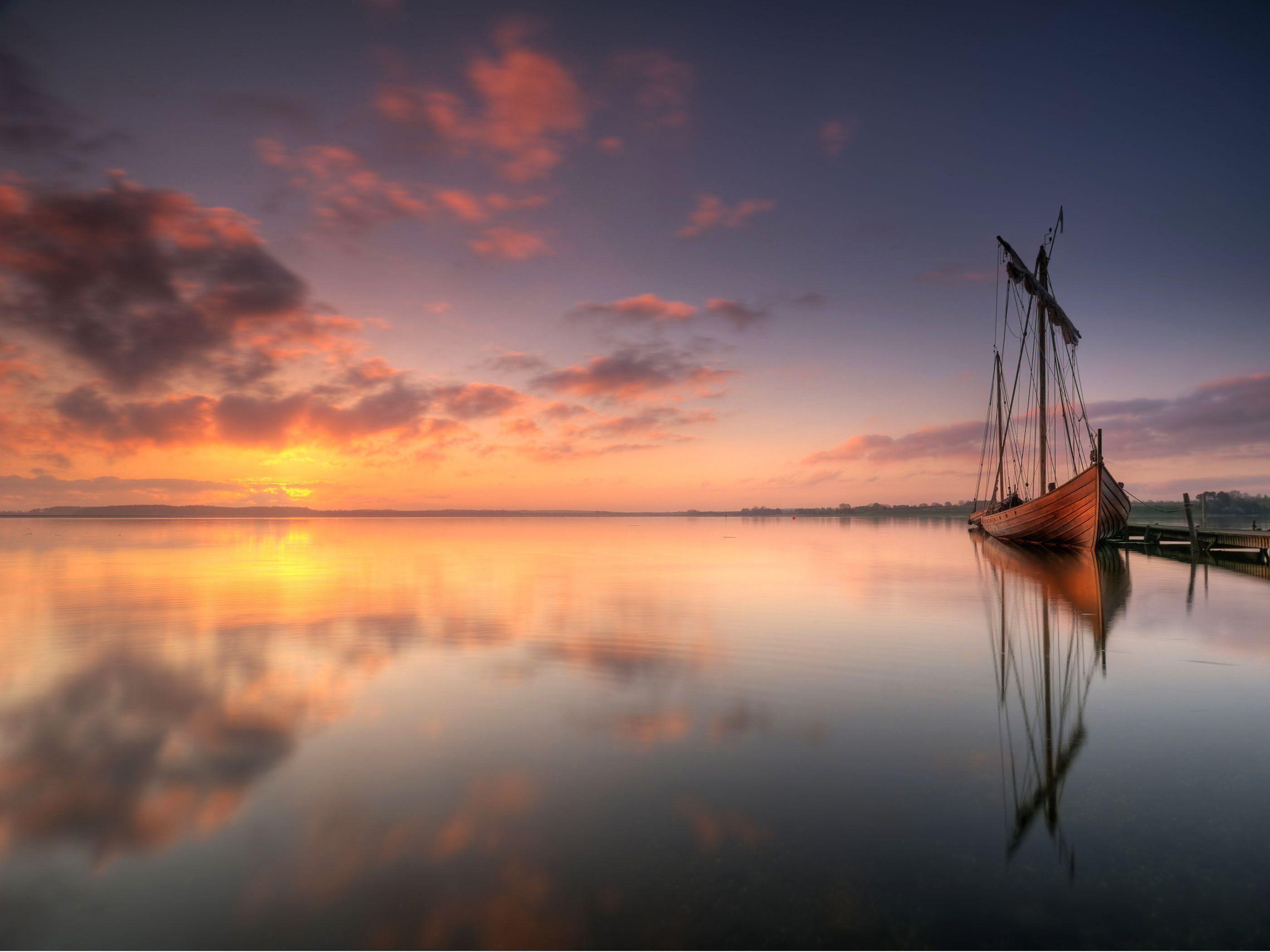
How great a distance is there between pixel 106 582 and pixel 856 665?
2974 centimetres

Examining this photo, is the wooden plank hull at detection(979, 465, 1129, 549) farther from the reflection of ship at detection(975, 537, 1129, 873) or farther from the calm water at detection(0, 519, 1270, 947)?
the calm water at detection(0, 519, 1270, 947)

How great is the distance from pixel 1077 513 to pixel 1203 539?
10.6 meters

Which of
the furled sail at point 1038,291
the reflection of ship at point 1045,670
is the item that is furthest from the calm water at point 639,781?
the furled sail at point 1038,291

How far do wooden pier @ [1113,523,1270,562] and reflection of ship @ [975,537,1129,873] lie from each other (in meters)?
14.8

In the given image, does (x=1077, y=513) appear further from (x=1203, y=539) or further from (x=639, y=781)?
(x=639, y=781)

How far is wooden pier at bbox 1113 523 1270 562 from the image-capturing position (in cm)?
3356

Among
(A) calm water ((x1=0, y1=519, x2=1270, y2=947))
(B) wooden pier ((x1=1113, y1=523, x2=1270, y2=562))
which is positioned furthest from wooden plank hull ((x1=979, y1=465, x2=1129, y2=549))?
(A) calm water ((x1=0, y1=519, x2=1270, y2=947))

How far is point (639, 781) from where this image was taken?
6.53 meters

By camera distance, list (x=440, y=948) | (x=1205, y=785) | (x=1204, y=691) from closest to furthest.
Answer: (x=440, y=948) → (x=1205, y=785) → (x=1204, y=691)

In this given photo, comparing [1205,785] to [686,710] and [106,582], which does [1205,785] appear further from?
[106,582]

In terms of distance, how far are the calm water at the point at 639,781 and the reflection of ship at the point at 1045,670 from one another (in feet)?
0.23

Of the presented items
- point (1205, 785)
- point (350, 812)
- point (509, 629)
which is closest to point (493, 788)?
point (350, 812)

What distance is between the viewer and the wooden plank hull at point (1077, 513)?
34719 millimetres

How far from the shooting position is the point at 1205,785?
6.26 metres
